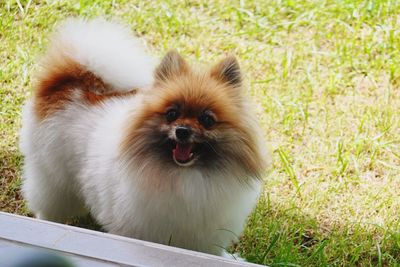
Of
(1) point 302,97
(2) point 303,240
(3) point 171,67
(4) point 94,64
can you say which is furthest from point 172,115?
(1) point 302,97

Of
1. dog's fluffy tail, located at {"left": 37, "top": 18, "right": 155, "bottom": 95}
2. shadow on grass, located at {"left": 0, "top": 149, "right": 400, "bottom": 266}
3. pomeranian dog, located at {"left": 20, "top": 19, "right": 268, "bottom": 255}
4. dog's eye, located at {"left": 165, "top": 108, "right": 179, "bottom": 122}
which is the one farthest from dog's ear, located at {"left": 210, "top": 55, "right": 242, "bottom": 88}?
shadow on grass, located at {"left": 0, "top": 149, "right": 400, "bottom": 266}

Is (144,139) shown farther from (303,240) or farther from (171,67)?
A: (303,240)

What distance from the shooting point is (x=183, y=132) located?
2.07 metres

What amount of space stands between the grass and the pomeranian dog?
0.41m

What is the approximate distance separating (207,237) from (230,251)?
38 cm

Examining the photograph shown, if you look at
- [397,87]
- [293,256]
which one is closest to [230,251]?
[293,256]

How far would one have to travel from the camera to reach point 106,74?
256cm

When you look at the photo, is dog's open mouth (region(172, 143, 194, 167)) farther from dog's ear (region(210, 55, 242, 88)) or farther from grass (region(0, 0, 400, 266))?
grass (region(0, 0, 400, 266))

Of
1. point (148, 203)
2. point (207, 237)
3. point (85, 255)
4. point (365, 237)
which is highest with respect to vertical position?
point (85, 255)

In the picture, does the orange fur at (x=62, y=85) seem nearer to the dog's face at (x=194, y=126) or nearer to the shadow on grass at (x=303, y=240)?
the dog's face at (x=194, y=126)

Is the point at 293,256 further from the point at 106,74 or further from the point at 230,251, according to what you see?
the point at 106,74

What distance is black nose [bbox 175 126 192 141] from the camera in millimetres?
2070

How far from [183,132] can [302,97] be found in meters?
1.80

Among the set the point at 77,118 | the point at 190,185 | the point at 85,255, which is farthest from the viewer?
the point at 77,118
